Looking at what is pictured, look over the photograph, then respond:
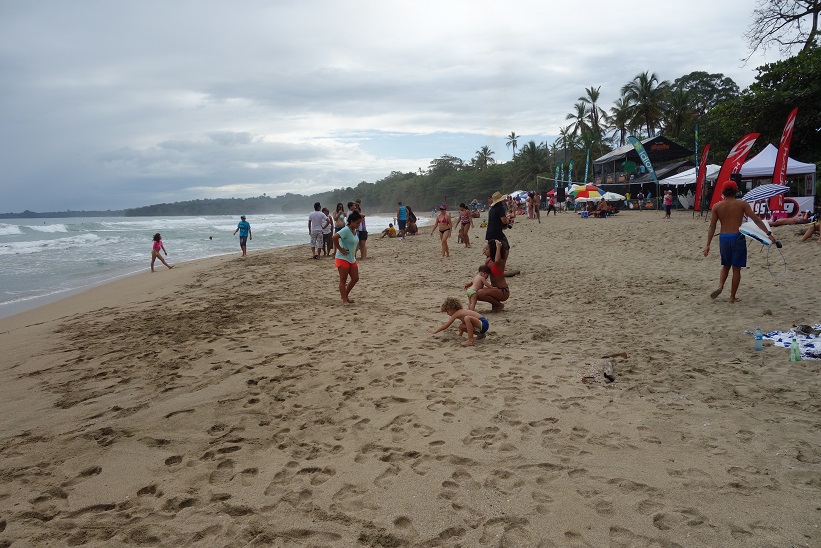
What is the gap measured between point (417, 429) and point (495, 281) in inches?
137

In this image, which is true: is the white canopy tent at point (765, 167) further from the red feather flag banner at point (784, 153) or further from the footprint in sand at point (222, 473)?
the footprint in sand at point (222, 473)

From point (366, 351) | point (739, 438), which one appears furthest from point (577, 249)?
point (739, 438)

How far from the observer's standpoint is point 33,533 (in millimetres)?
2400

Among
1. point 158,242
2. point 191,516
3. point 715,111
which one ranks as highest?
point 715,111

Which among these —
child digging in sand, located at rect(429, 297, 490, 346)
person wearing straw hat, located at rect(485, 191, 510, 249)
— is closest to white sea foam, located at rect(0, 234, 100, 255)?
person wearing straw hat, located at rect(485, 191, 510, 249)

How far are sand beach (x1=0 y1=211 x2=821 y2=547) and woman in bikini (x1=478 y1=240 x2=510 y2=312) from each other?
11.4 inches

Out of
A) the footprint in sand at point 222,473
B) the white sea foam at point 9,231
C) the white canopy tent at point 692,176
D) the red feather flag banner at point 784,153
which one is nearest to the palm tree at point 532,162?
the white canopy tent at point 692,176

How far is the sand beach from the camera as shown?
7.94 feet

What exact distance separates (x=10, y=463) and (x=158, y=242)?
12.3 metres

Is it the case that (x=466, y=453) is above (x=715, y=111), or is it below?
below

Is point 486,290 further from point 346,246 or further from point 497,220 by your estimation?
point 346,246

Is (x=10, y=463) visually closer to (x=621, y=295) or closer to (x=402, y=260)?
(x=621, y=295)

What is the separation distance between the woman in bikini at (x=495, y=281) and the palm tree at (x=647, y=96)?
4118 centimetres

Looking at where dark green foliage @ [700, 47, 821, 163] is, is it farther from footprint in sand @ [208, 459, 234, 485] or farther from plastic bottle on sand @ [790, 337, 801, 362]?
footprint in sand @ [208, 459, 234, 485]
